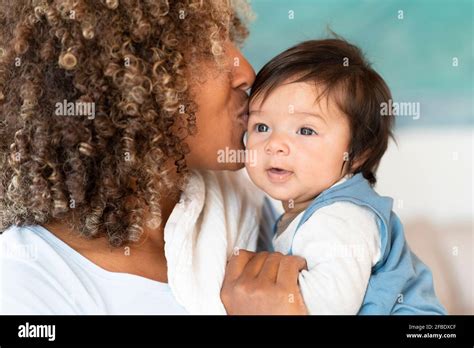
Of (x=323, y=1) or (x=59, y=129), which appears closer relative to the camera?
(x=59, y=129)

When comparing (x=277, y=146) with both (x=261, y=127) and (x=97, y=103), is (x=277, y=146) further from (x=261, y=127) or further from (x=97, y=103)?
(x=97, y=103)

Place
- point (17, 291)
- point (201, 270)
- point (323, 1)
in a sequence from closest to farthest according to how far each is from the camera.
Answer: point (17, 291) → point (201, 270) → point (323, 1)

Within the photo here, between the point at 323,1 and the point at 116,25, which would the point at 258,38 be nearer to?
the point at 323,1

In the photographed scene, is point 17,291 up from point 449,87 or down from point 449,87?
down

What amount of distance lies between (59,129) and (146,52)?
21 centimetres

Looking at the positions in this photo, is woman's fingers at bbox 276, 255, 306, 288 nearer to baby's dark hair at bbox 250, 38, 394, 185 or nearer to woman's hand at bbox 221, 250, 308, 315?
woman's hand at bbox 221, 250, 308, 315

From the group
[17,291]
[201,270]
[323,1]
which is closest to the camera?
[17,291]

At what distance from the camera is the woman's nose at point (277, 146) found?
4.22 ft

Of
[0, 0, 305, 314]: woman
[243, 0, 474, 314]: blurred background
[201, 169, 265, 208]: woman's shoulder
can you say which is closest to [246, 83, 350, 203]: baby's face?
[0, 0, 305, 314]: woman

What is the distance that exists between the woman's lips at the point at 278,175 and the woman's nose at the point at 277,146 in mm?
39

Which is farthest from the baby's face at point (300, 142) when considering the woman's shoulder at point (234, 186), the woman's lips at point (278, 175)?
the woman's shoulder at point (234, 186)
